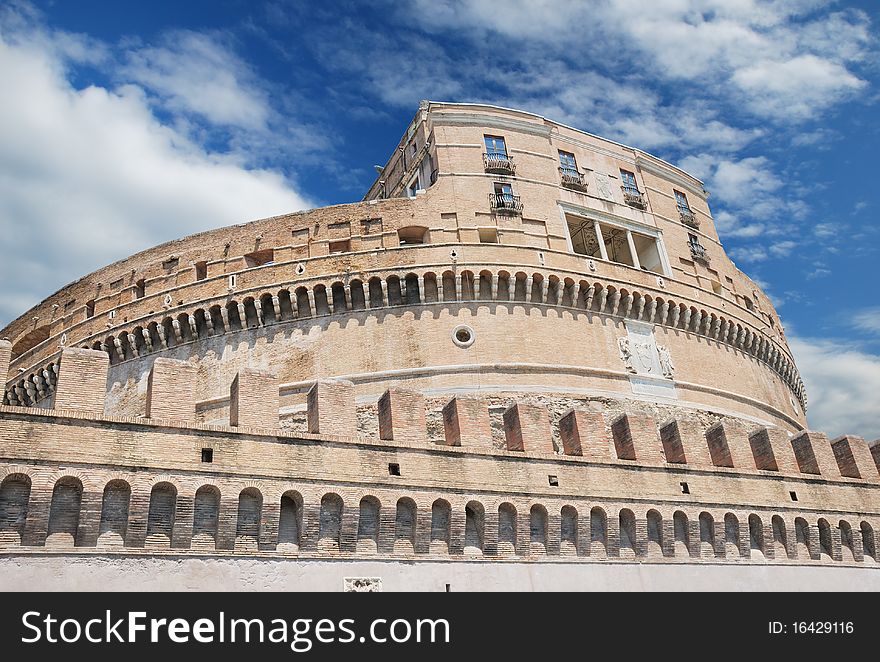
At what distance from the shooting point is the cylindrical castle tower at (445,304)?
21.8 metres

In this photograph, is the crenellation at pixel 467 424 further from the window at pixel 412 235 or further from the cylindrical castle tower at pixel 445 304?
the window at pixel 412 235

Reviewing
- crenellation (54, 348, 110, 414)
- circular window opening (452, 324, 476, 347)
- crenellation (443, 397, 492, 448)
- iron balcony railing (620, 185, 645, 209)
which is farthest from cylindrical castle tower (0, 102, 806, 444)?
crenellation (54, 348, 110, 414)

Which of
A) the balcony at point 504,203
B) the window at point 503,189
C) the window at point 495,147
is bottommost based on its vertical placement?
the balcony at point 504,203

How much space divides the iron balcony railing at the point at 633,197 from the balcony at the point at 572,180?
191 centimetres

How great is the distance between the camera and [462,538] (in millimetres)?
11477

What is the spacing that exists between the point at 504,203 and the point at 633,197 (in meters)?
5.90

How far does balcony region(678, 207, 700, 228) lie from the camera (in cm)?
2933

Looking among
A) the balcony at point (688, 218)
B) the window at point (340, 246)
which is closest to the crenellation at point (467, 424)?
the window at point (340, 246)

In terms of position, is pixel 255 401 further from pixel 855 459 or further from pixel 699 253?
pixel 699 253

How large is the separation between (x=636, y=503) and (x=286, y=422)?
32.6 ft

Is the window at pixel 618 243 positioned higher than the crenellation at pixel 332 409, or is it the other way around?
the window at pixel 618 243

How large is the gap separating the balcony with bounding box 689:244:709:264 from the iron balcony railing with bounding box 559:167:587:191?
190 inches

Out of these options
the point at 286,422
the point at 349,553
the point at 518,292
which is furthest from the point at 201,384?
the point at 349,553

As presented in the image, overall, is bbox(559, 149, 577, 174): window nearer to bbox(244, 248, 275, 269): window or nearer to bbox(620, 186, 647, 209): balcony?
bbox(620, 186, 647, 209): balcony
